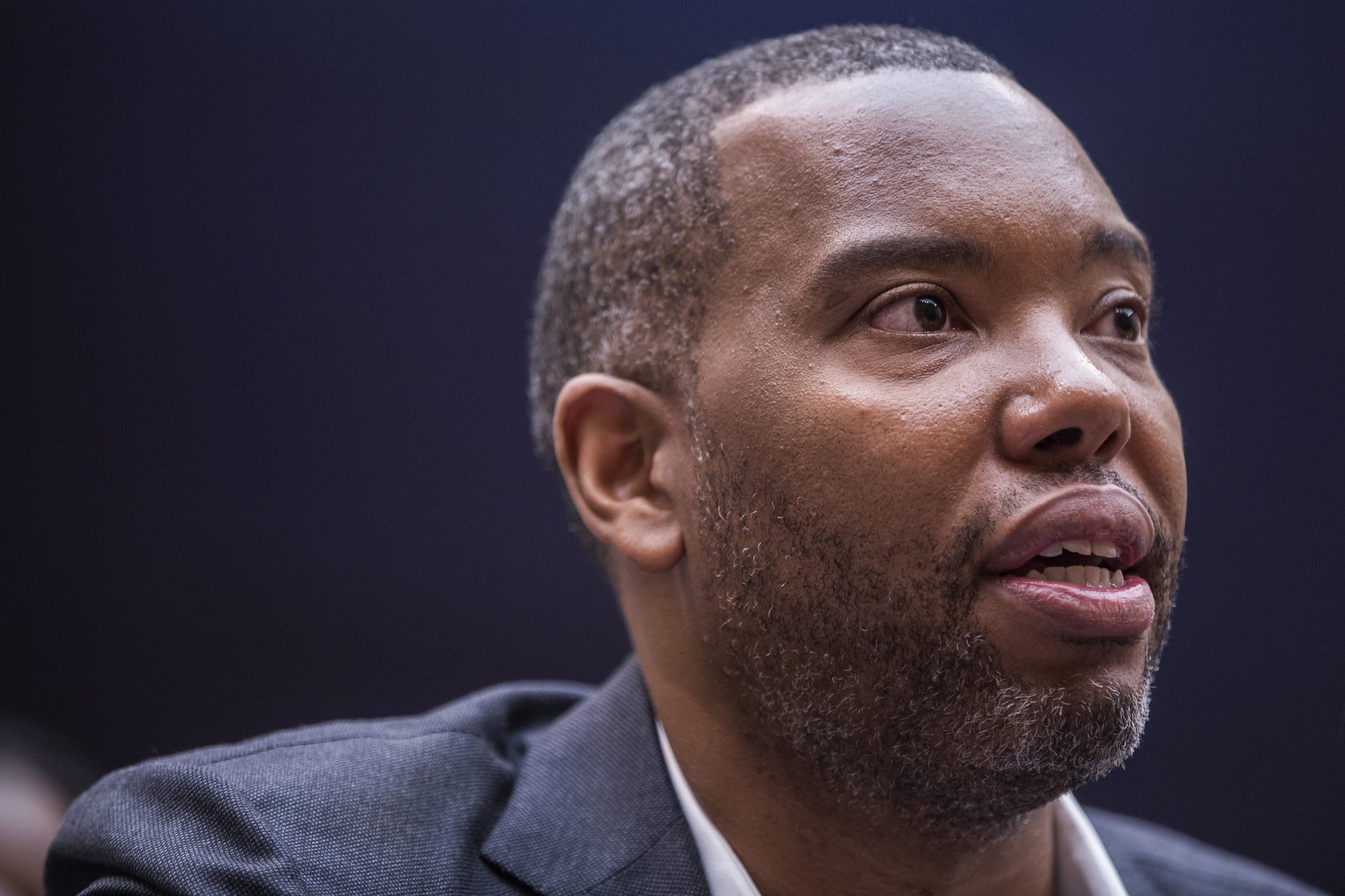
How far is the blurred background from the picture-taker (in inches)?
109

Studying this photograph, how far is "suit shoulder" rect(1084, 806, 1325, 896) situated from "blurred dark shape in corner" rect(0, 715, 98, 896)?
80.8 inches

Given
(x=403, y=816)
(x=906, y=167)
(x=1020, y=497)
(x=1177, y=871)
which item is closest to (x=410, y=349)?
(x=403, y=816)

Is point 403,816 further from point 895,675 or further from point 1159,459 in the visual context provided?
point 1159,459

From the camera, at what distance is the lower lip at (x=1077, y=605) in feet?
4.60

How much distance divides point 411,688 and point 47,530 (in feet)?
3.33

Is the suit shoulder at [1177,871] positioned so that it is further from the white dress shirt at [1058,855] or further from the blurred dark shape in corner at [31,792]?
the blurred dark shape in corner at [31,792]

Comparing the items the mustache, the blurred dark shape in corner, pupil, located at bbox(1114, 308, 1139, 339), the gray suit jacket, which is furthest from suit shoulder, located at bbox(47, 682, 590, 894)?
pupil, located at bbox(1114, 308, 1139, 339)

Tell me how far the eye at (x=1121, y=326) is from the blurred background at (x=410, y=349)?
4.41 ft

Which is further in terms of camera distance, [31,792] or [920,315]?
[31,792]

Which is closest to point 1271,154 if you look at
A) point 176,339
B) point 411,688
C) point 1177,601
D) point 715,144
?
point 1177,601

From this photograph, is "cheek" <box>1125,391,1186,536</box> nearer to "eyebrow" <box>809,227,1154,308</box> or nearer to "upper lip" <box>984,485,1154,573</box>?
"upper lip" <box>984,485,1154,573</box>

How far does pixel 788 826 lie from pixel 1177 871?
3.22 feet

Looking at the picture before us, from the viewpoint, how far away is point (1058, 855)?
1859mm

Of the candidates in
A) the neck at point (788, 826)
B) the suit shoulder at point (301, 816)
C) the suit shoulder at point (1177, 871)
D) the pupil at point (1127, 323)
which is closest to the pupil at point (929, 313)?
the pupil at point (1127, 323)
